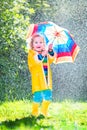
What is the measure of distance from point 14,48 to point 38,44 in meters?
4.23

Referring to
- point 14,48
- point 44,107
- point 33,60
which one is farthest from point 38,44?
point 14,48

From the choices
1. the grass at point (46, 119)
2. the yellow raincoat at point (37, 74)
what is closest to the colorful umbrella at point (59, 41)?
the yellow raincoat at point (37, 74)

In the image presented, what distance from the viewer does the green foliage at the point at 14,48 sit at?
10.2 metres

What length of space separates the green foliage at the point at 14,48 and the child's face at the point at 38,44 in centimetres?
276

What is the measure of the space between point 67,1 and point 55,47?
7730 mm

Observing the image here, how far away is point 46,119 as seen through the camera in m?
7.68

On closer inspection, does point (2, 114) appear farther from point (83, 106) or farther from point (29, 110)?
point (83, 106)

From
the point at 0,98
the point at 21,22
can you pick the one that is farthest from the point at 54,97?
the point at 21,22

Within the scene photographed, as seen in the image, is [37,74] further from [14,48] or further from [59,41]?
[14,48]

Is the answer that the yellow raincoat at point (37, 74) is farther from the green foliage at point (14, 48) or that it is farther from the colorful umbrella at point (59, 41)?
the green foliage at point (14, 48)

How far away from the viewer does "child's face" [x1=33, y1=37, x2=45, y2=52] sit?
7.50 m

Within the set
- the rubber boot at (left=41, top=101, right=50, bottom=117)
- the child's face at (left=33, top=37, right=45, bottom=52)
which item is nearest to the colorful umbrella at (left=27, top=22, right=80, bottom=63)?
the child's face at (left=33, top=37, right=45, bottom=52)

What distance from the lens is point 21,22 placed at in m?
10.4

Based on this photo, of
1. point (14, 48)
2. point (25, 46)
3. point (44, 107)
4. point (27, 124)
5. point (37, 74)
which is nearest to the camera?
point (27, 124)
